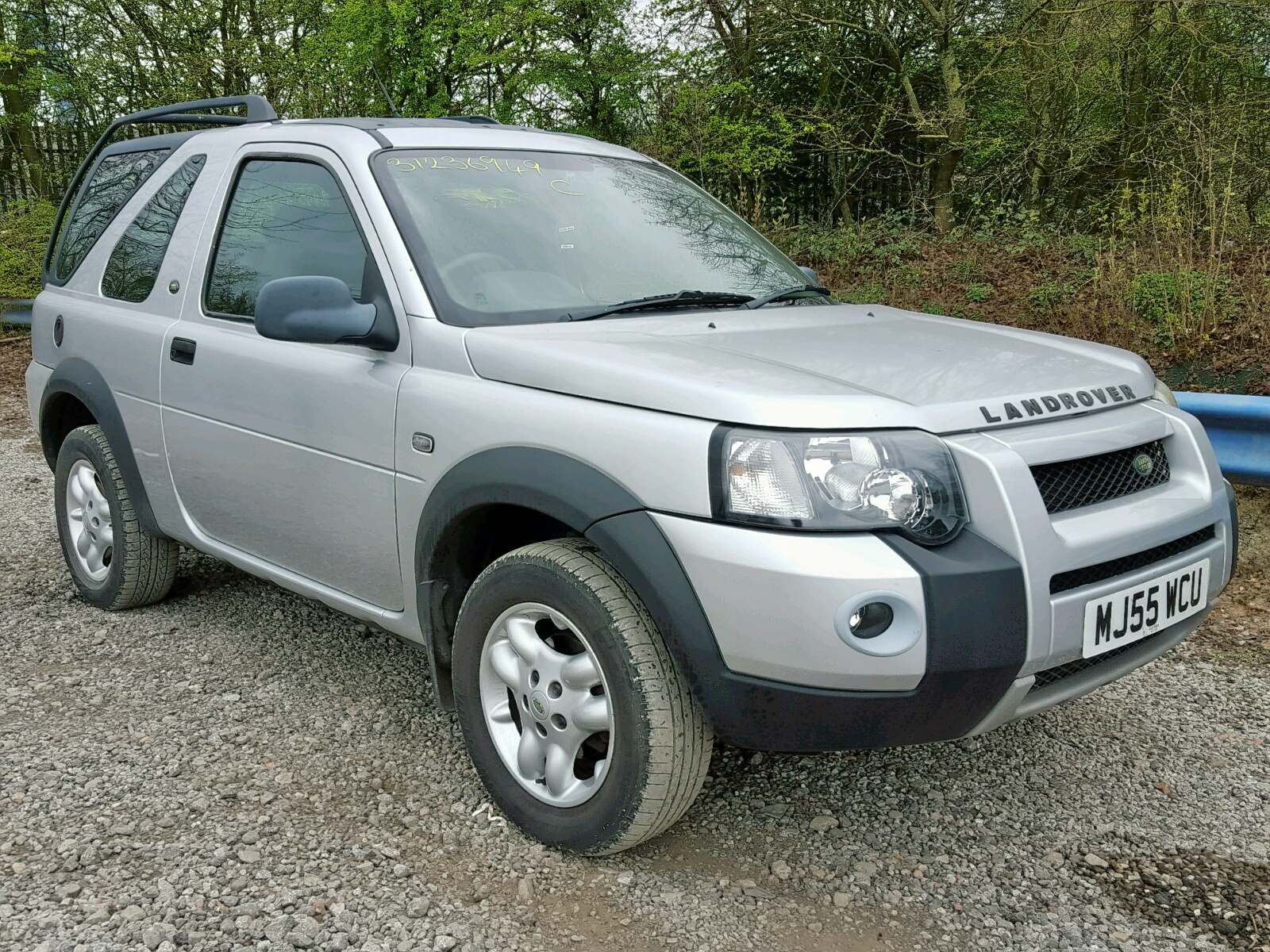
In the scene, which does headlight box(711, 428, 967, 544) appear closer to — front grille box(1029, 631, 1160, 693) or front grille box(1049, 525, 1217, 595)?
front grille box(1049, 525, 1217, 595)

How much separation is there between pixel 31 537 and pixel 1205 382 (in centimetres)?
606

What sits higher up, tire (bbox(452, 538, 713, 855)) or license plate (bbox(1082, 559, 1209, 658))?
license plate (bbox(1082, 559, 1209, 658))

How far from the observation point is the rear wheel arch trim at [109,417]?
405 centimetres

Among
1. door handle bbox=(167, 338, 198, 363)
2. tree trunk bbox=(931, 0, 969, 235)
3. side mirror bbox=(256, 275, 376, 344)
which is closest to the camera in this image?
side mirror bbox=(256, 275, 376, 344)

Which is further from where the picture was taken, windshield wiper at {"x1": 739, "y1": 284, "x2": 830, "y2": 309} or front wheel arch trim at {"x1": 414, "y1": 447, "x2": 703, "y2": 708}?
windshield wiper at {"x1": 739, "y1": 284, "x2": 830, "y2": 309}

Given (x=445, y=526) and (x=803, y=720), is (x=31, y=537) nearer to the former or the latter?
(x=445, y=526)

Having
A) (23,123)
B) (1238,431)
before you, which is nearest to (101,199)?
(1238,431)

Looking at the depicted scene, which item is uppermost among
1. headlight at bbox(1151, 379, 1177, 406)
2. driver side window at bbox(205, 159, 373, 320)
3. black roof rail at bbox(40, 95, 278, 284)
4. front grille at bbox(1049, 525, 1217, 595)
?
black roof rail at bbox(40, 95, 278, 284)

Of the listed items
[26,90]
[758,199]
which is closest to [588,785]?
[758,199]

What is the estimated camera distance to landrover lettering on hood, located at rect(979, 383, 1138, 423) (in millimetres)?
2404

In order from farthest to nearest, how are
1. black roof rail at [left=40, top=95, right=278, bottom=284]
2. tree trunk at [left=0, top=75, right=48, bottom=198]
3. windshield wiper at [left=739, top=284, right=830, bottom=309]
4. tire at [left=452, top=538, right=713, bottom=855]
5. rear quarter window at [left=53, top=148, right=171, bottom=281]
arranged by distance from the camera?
tree trunk at [left=0, top=75, right=48, bottom=198]
rear quarter window at [left=53, top=148, right=171, bottom=281]
black roof rail at [left=40, top=95, right=278, bottom=284]
windshield wiper at [left=739, top=284, right=830, bottom=309]
tire at [left=452, top=538, right=713, bottom=855]

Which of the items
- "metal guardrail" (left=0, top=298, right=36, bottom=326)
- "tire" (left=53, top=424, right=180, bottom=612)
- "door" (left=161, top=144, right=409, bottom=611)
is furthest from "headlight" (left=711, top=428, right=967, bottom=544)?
"metal guardrail" (left=0, top=298, right=36, bottom=326)

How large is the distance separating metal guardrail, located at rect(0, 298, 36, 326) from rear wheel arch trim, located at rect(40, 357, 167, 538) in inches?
309

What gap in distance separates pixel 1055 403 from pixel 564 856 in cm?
157
